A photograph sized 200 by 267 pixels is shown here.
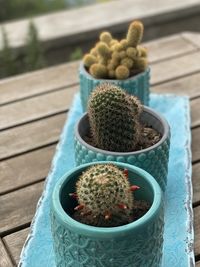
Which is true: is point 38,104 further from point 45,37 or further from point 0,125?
point 45,37

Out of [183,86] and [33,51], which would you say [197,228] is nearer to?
[183,86]

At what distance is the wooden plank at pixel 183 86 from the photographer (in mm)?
1451

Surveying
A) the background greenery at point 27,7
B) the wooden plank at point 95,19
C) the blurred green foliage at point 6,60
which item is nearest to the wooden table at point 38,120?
the blurred green foliage at point 6,60

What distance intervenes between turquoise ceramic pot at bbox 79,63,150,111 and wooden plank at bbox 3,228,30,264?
39 cm

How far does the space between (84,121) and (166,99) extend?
411mm

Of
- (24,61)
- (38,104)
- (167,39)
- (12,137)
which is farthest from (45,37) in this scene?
(12,137)

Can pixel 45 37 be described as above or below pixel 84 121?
below

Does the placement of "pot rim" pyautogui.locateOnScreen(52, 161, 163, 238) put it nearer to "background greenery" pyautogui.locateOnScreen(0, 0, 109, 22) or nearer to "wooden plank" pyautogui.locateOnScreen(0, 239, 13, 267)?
"wooden plank" pyautogui.locateOnScreen(0, 239, 13, 267)

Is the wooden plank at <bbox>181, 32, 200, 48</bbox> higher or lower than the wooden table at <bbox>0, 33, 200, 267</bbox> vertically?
higher

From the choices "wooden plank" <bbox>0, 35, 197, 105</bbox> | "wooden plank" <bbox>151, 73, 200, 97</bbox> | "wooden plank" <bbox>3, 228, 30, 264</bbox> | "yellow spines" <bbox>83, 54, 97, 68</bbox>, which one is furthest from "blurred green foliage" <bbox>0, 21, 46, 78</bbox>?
"wooden plank" <bbox>3, 228, 30, 264</bbox>

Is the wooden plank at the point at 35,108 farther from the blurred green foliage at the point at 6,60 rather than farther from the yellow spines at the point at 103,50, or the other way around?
the blurred green foliage at the point at 6,60

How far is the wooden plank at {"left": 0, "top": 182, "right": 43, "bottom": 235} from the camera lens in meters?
0.98

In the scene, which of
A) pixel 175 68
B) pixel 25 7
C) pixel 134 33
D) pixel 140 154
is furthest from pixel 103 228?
pixel 25 7

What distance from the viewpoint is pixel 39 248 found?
0.89m
